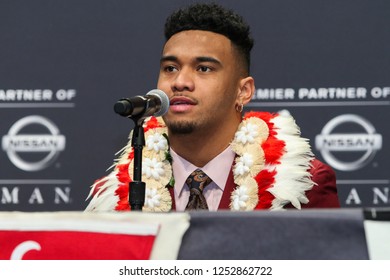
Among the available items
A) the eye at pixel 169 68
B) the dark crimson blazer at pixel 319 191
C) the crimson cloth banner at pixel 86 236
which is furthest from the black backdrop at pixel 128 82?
the crimson cloth banner at pixel 86 236

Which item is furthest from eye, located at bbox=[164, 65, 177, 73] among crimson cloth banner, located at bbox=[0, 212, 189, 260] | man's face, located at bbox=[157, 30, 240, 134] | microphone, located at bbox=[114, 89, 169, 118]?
crimson cloth banner, located at bbox=[0, 212, 189, 260]

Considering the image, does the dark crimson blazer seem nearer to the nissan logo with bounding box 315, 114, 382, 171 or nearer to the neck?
the neck

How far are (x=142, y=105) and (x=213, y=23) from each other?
0.73 m

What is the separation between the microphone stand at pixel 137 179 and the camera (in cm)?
153

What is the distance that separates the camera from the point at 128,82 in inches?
117

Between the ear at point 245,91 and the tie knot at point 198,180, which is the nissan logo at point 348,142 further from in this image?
the tie knot at point 198,180

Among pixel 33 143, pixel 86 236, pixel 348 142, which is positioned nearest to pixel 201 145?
pixel 348 142

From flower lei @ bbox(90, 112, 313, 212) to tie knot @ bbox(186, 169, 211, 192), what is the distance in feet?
0.21

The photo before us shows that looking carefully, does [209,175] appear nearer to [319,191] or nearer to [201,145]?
[201,145]

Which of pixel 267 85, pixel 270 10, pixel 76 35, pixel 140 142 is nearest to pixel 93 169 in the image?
pixel 76 35

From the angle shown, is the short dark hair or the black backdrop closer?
the short dark hair

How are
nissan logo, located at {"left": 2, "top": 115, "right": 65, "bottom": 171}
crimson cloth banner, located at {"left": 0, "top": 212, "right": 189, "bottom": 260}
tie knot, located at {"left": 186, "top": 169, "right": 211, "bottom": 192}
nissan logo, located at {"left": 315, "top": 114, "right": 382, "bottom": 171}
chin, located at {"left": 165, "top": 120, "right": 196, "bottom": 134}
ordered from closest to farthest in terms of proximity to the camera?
crimson cloth banner, located at {"left": 0, "top": 212, "right": 189, "bottom": 260} → chin, located at {"left": 165, "top": 120, "right": 196, "bottom": 134} → tie knot, located at {"left": 186, "top": 169, "right": 211, "bottom": 192} → nissan logo, located at {"left": 315, "top": 114, "right": 382, "bottom": 171} → nissan logo, located at {"left": 2, "top": 115, "right": 65, "bottom": 171}

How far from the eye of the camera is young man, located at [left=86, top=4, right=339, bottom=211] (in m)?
2.11
